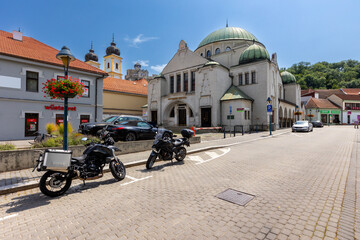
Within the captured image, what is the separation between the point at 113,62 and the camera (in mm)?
68812

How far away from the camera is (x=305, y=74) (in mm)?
84375

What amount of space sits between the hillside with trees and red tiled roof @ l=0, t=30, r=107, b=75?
89.7 meters

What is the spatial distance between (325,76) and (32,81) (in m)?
106

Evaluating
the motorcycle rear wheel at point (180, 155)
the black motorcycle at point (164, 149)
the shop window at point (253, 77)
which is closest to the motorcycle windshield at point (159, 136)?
the black motorcycle at point (164, 149)

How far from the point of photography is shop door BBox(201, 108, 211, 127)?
2772cm

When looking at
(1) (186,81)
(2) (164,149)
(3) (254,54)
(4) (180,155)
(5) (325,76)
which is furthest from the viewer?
(5) (325,76)

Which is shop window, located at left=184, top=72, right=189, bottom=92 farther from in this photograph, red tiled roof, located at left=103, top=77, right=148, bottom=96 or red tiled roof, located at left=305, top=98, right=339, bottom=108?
red tiled roof, located at left=305, top=98, right=339, bottom=108

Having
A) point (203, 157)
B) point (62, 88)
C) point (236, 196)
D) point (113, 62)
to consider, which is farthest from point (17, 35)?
point (113, 62)

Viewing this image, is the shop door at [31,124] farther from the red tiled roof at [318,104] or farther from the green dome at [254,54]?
the red tiled roof at [318,104]

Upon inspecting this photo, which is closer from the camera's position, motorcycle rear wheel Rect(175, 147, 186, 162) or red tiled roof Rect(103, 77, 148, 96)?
motorcycle rear wheel Rect(175, 147, 186, 162)

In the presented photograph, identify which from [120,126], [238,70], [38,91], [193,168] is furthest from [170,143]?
[238,70]

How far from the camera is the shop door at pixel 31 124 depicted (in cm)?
1494

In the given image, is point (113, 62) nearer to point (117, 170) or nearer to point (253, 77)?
point (253, 77)

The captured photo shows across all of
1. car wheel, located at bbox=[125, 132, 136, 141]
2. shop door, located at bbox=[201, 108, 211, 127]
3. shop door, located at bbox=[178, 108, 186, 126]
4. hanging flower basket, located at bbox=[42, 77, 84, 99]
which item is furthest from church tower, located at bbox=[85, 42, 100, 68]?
hanging flower basket, located at bbox=[42, 77, 84, 99]
